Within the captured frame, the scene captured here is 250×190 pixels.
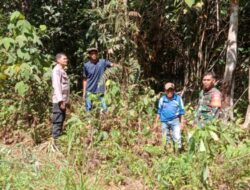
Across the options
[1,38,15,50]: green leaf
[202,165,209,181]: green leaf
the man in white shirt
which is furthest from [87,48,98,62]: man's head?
[202,165,209,181]: green leaf

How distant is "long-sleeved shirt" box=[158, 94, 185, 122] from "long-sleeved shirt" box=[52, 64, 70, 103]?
138cm

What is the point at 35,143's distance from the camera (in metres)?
6.40

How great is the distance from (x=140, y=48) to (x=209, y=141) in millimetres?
4396

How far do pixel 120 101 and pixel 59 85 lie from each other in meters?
0.88

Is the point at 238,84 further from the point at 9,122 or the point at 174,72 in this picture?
the point at 9,122

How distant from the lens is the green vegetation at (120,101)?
478cm

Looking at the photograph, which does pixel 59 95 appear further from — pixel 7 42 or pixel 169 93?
pixel 169 93

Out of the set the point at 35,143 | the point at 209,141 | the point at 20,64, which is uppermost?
the point at 20,64

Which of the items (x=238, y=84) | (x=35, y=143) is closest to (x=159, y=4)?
(x=238, y=84)

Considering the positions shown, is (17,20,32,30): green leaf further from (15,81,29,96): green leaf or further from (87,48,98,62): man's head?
(87,48,98,62): man's head

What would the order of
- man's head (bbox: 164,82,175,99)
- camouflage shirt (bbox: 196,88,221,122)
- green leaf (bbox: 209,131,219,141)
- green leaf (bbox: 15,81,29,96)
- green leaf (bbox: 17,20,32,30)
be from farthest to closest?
green leaf (bbox: 17,20,32,30) → green leaf (bbox: 15,81,29,96) → man's head (bbox: 164,82,175,99) → camouflage shirt (bbox: 196,88,221,122) → green leaf (bbox: 209,131,219,141)

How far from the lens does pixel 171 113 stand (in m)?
6.03

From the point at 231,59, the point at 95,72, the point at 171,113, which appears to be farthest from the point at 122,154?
the point at 231,59

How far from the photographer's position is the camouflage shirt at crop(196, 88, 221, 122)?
5.27m
